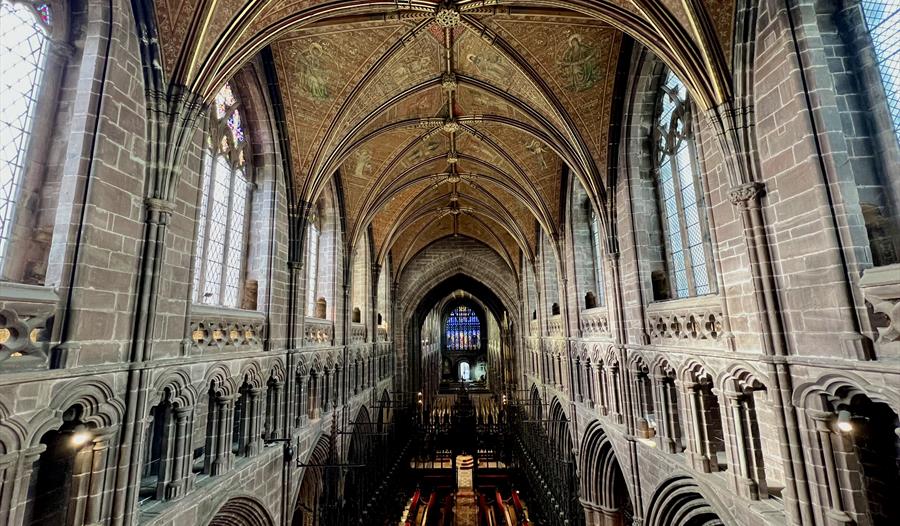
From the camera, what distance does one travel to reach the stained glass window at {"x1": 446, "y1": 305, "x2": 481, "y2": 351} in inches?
1825

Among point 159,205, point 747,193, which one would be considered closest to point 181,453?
point 159,205

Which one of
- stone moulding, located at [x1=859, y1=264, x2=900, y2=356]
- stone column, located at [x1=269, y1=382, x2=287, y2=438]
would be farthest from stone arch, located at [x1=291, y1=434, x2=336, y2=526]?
stone moulding, located at [x1=859, y1=264, x2=900, y2=356]

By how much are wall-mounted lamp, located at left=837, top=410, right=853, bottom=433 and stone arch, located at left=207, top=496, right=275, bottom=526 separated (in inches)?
355

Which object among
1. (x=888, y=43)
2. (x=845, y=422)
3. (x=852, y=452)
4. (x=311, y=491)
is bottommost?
(x=311, y=491)

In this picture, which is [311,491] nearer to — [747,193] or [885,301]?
[747,193]

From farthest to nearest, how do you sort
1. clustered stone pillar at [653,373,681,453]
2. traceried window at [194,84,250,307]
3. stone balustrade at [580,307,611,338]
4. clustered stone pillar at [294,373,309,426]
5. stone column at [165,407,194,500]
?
stone balustrade at [580,307,611,338]
clustered stone pillar at [294,373,309,426]
clustered stone pillar at [653,373,681,453]
traceried window at [194,84,250,307]
stone column at [165,407,194,500]

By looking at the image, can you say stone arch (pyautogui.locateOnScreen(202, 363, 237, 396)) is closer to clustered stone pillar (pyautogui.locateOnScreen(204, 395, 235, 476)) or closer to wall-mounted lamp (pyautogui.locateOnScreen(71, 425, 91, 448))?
clustered stone pillar (pyautogui.locateOnScreen(204, 395, 235, 476))

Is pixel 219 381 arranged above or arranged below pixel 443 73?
below

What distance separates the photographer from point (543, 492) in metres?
15.6

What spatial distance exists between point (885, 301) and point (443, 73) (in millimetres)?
9522

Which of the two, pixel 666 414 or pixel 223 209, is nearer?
pixel 666 414

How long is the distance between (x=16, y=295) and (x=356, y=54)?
25.3ft

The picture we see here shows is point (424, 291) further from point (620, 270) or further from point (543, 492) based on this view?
point (620, 270)

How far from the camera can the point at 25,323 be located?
4016 mm
